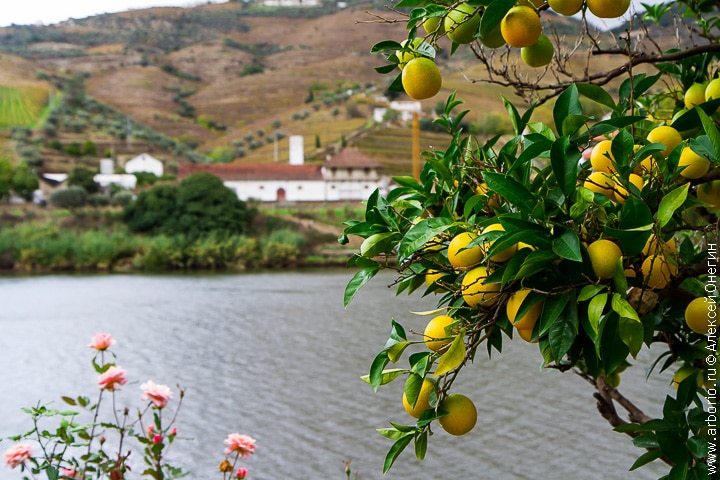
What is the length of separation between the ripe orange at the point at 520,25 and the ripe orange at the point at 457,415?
510 millimetres

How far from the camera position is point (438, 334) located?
1018mm

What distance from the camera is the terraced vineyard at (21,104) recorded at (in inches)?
1889

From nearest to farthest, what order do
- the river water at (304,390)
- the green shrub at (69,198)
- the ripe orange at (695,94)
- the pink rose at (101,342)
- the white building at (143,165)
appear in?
1. the ripe orange at (695,94)
2. the pink rose at (101,342)
3. the river water at (304,390)
4. the green shrub at (69,198)
5. the white building at (143,165)

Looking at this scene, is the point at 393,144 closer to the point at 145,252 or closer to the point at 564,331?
the point at 145,252

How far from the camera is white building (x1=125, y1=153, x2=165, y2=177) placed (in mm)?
40062

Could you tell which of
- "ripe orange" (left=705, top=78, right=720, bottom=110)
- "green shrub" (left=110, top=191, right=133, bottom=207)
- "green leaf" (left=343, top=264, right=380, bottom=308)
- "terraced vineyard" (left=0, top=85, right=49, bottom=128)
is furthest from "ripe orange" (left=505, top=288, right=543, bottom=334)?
"terraced vineyard" (left=0, top=85, right=49, bottom=128)

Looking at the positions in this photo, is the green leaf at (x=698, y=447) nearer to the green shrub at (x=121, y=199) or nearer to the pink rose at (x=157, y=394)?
the pink rose at (x=157, y=394)

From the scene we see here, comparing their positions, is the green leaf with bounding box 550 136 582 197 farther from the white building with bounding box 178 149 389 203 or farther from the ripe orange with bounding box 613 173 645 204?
the white building with bounding box 178 149 389 203

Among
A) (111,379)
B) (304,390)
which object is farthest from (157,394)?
(304,390)

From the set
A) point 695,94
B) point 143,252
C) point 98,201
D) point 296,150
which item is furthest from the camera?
point 296,150

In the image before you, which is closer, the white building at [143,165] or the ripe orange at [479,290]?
the ripe orange at [479,290]

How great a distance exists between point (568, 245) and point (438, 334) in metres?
0.27

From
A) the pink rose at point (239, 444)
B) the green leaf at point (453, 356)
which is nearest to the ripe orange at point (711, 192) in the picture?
the green leaf at point (453, 356)

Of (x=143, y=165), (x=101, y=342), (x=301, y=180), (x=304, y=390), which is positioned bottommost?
(x=304, y=390)
